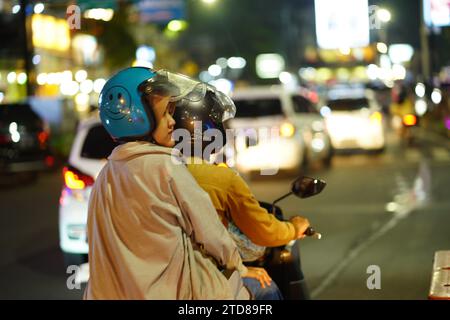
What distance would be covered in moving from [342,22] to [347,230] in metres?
26.9

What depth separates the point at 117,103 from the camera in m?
3.57

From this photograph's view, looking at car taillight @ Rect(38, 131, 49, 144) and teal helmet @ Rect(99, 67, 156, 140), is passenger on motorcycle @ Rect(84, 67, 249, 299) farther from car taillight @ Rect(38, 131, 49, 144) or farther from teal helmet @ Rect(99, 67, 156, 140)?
car taillight @ Rect(38, 131, 49, 144)

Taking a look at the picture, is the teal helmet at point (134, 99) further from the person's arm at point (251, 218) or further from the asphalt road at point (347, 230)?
the asphalt road at point (347, 230)

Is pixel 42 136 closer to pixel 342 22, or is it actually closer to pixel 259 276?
pixel 259 276

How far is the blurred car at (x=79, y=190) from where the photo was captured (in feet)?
29.6

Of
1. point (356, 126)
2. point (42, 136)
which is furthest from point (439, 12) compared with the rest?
point (42, 136)

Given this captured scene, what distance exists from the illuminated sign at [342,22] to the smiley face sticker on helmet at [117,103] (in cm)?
3279

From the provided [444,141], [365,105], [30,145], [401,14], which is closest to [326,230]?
[30,145]

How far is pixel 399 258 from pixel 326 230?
2120mm

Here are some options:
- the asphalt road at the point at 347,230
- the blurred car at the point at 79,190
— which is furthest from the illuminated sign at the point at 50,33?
the blurred car at the point at 79,190

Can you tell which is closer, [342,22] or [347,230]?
[347,230]

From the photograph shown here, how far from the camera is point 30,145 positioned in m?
20.3

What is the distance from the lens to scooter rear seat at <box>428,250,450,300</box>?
437cm
